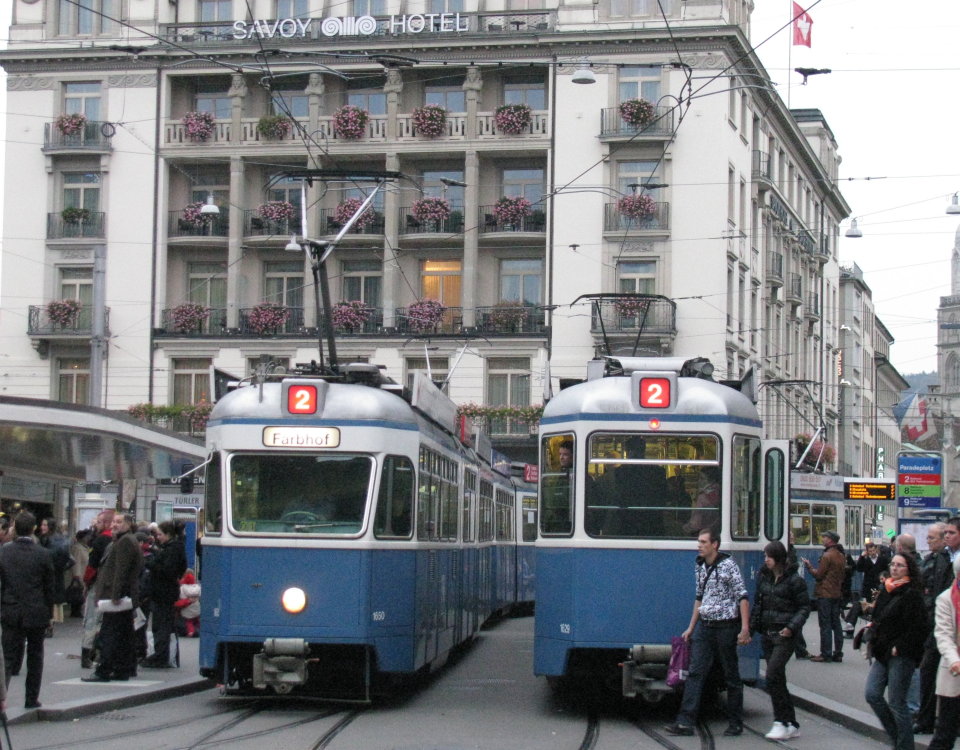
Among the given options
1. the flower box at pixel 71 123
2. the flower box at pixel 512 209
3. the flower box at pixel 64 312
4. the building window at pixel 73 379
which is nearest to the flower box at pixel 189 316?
the flower box at pixel 64 312

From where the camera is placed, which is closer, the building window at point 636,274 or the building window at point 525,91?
the building window at point 636,274

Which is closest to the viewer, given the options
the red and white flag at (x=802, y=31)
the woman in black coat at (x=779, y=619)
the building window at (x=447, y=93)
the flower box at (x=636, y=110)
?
the woman in black coat at (x=779, y=619)

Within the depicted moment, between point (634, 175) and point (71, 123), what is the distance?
1652 centimetres

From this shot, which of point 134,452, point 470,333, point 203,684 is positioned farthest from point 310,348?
point 203,684

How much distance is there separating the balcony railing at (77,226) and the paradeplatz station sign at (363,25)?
24.1 ft

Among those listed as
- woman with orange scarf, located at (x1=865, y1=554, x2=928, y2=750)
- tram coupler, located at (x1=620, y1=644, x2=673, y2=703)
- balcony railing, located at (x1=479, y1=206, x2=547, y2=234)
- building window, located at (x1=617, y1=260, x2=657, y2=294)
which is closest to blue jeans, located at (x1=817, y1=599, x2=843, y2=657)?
tram coupler, located at (x1=620, y1=644, x2=673, y2=703)

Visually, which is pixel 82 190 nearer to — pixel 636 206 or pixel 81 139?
pixel 81 139

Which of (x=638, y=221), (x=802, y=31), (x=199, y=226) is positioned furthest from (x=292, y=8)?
(x=802, y=31)

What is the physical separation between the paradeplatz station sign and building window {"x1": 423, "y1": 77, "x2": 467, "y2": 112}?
105 cm

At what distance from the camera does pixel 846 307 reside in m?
82.8

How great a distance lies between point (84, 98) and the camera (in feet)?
157

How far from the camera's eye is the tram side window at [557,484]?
13.7 m

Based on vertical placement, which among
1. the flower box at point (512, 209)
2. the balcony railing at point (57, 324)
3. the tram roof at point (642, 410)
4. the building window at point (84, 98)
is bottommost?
the tram roof at point (642, 410)

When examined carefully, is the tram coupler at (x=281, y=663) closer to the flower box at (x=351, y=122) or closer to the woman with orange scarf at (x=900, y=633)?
the woman with orange scarf at (x=900, y=633)
